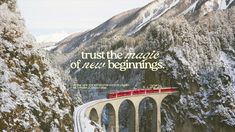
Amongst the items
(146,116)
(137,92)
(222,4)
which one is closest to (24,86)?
(137,92)

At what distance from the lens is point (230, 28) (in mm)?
127625

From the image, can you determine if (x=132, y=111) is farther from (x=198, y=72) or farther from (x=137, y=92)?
(x=198, y=72)

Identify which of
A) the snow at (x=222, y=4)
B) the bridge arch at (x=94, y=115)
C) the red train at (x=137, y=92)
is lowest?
the bridge arch at (x=94, y=115)

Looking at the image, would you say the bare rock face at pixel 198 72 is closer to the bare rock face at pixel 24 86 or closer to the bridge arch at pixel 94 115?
the bridge arch at pixel 94 115

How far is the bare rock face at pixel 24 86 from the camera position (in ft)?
142

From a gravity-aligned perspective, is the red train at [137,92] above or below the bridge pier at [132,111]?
above

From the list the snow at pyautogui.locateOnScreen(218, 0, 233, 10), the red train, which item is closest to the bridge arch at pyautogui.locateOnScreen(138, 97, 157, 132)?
the red train

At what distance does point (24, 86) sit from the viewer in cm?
4697

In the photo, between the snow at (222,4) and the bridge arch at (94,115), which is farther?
the snow at (222,4)

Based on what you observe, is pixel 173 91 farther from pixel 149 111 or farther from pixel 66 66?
pixel 66 66

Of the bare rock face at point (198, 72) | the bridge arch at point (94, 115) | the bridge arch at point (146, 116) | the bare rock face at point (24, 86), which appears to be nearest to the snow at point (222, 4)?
the bare rock face at point (198, 72)

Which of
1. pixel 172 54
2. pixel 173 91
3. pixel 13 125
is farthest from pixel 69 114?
pixel 172 54

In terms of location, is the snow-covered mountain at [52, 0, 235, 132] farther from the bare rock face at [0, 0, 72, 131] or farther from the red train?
the bare rock face at [0, 0, 72, 131]

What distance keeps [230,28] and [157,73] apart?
29.8 m
